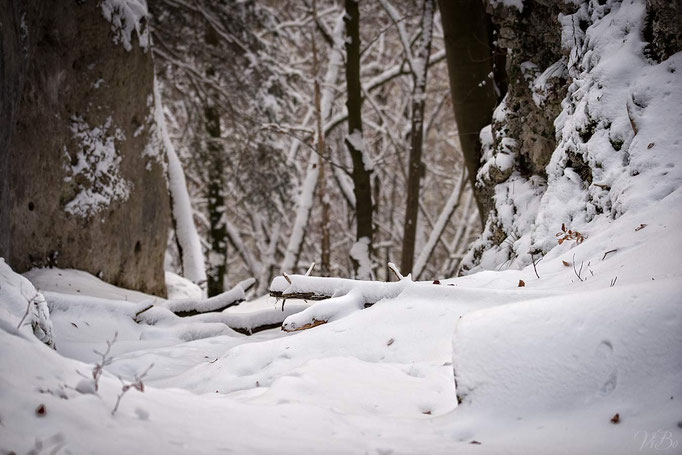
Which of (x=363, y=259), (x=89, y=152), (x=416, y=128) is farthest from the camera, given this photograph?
(x=416, y=128)

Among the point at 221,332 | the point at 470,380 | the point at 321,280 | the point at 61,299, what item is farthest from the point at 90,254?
the point at 470,380

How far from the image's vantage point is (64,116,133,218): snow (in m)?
5.43

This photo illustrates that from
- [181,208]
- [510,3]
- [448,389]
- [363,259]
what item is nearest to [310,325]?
[448,389]

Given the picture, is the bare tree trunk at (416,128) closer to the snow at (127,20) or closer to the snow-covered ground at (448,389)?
the snow at (127,20)

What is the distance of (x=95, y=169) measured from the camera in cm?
565

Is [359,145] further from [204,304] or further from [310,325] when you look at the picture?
[310,325]

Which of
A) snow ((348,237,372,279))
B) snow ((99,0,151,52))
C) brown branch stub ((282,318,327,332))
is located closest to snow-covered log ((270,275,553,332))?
brown branch stub ((282,318,327,332))

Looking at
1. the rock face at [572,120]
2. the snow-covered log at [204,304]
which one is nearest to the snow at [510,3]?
the rock face at [572,120]

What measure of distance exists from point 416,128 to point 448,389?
6.37 metres

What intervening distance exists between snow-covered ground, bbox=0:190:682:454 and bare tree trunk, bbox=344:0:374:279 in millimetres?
4980

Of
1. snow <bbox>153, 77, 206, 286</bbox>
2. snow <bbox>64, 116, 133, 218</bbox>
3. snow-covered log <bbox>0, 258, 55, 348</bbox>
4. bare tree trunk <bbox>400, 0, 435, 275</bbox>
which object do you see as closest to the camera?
snow-covered log <bbox>0, 258, 55, 348</bbox>

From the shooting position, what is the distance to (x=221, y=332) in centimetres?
399

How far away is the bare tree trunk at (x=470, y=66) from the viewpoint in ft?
19.1

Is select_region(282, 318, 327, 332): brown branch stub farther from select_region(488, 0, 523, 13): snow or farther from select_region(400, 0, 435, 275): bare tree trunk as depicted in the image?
select_region(400, 0, 435, 275): bare tree trunk
